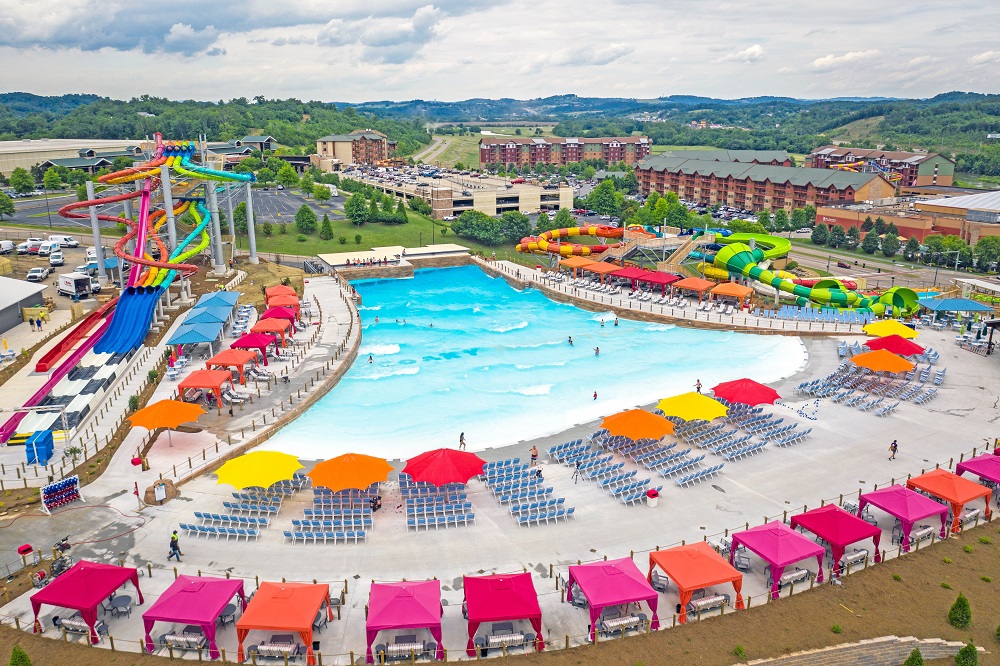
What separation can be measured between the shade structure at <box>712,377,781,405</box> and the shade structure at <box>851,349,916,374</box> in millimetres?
7742

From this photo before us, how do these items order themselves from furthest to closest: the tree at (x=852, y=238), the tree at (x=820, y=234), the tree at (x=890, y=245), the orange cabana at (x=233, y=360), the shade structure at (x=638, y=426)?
1. the tree at (x=820, y=234)
2. the tree at (x=852, y=238)
3. the tree at (x=890, y=245)
4. the orange cabana at (x=233, y=360)
5. the shade structure at (x=638, y=426)

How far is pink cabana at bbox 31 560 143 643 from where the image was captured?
1666cm

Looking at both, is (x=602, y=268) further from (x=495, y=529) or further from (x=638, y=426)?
(x=495, y=529)

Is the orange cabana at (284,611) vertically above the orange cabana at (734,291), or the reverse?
the orange cabana at (734,291)


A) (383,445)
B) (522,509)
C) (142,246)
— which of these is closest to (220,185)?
(142,246)

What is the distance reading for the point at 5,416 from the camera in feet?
98.1

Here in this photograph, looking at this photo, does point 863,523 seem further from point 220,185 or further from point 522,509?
point 220,185

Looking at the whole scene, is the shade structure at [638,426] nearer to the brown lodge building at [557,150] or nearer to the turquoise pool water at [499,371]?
the turquoise pool water at [499,371]

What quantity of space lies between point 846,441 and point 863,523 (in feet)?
29.6

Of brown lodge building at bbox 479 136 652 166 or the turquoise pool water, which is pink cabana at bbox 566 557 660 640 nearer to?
the turquoise pool water

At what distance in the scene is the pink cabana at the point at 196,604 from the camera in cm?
1630

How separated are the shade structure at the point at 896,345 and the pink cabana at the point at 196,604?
34.5 m

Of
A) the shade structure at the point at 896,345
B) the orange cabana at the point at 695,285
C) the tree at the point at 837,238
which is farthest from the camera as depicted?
the tree at the point at 837,238

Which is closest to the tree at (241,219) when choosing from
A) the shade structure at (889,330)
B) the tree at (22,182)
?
the tree at (22,182)
